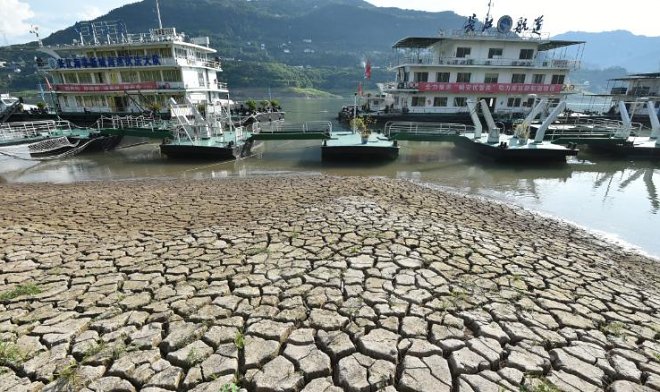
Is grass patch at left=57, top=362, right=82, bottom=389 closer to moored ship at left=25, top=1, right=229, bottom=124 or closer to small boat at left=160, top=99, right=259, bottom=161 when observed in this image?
small boat at left=160, top=99, right=259, bottom=161

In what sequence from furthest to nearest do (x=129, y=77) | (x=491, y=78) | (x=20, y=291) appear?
(x=491, y=78)
(x=129, y=77)
(x=20, y=291)

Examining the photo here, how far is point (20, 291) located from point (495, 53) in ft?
113

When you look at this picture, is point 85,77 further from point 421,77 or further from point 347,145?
point 421,77

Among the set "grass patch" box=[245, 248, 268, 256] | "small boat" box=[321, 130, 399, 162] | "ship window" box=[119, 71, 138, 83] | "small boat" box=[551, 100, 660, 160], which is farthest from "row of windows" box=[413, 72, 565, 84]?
"grass patch" box=[245, 248, 268, 256]

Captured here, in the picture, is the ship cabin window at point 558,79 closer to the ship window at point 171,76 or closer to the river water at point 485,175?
the river water at point 485,175

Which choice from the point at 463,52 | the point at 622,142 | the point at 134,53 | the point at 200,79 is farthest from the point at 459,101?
the point at 134,53

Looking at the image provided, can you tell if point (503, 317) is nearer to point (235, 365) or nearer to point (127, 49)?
point (235, 365)

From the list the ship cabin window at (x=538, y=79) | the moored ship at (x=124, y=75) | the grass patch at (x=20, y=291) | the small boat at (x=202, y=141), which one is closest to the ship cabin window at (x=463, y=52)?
the ship cabin window at (x=538, y=79)

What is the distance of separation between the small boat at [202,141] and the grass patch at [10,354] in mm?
14758

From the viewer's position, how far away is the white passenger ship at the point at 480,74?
2908 cm

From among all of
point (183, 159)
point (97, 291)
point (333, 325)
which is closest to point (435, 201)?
point (333, 325)

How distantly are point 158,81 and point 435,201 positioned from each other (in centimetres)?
2666

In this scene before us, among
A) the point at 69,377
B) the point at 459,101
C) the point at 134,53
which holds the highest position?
the point at 134,53

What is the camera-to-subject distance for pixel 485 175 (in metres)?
16.0
